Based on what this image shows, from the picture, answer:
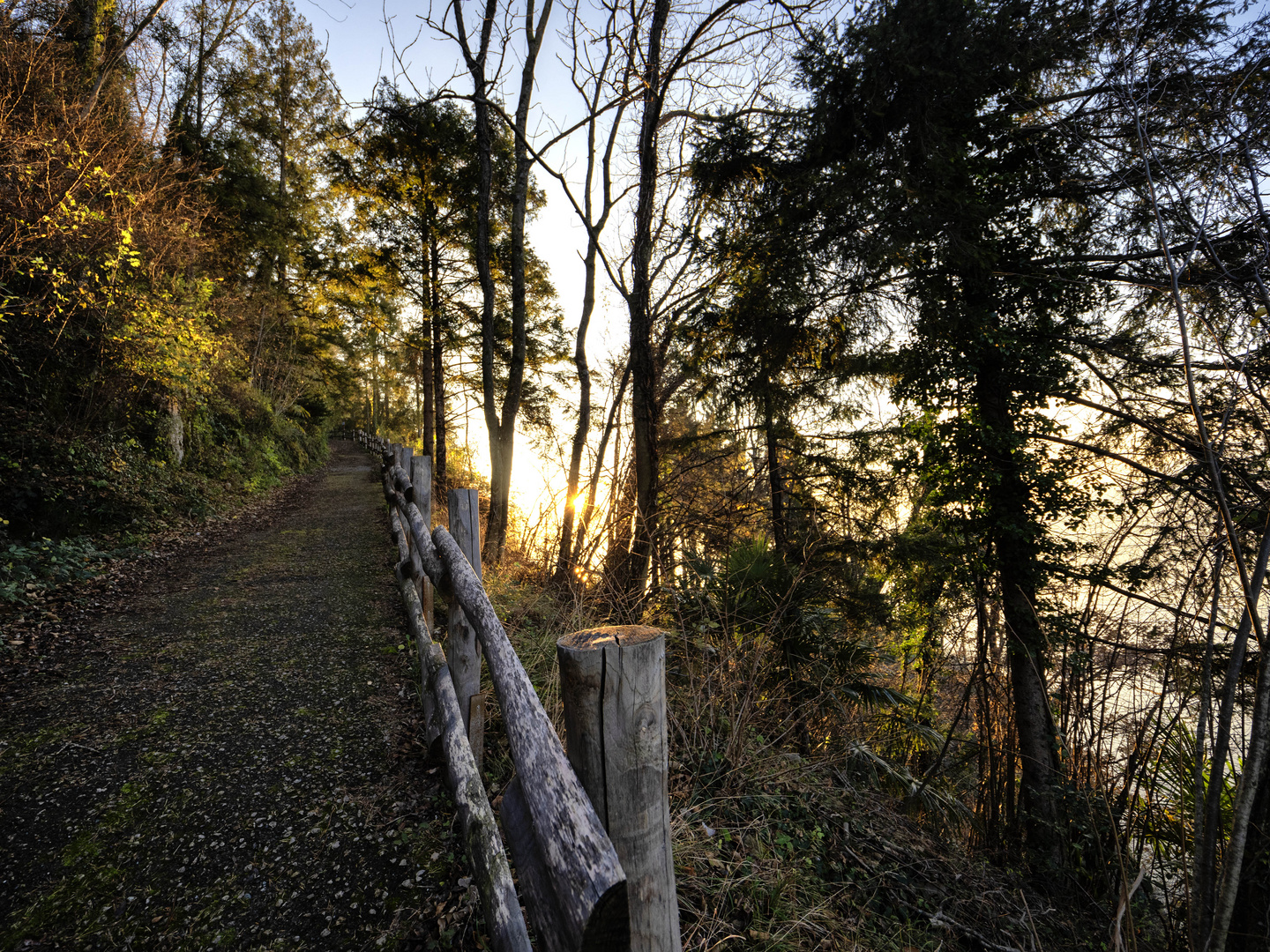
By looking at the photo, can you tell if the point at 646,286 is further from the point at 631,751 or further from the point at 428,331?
the point at 428,331

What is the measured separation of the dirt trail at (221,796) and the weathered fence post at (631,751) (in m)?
1.35

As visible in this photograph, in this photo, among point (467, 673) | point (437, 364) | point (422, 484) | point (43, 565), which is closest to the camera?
point (467, 673)

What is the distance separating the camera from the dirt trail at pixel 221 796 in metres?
1.95

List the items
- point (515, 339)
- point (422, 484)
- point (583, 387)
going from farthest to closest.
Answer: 1. point (583, 387)
2. point (515, 339)
3. point (422, 484)

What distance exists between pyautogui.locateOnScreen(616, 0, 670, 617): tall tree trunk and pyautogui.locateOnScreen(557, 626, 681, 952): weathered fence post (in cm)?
474

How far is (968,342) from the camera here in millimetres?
6395

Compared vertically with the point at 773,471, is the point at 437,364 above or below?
above

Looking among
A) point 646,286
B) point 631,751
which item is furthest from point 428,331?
point 631,751

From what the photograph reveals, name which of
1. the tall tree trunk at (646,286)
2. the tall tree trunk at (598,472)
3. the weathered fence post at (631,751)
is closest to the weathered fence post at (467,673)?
the weathered fence post at (631,751)

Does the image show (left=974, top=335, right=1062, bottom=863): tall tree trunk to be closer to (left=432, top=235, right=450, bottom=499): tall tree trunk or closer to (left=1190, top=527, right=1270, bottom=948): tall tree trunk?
(left=1190, top=527, right=1270, bottom=948): tall tree trunk

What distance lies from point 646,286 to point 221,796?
6002 millimetres

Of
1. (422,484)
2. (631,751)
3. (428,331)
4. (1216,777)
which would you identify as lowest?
(1216,777)

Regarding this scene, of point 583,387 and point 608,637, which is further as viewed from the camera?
point 583,387

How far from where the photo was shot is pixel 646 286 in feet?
21.0
